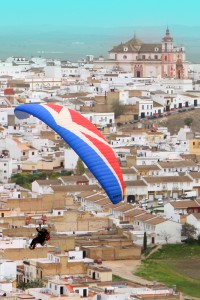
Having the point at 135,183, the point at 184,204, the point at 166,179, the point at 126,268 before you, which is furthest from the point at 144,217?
the point at 166,179

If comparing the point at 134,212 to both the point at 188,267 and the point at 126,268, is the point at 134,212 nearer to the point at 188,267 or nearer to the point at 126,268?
the point at 188,267

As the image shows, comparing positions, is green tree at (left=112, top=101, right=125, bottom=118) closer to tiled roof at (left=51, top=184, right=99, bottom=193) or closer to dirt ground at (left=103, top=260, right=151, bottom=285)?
tiled roof at (left=51, top=184, right=99, bottom=193)

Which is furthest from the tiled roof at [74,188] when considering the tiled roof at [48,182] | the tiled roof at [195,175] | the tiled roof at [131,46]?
the tiled roof at [131,46]

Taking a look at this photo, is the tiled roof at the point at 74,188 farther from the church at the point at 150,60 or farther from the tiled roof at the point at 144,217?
the church at the point at 150,60

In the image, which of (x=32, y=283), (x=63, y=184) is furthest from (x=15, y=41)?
(x=32, y=283)

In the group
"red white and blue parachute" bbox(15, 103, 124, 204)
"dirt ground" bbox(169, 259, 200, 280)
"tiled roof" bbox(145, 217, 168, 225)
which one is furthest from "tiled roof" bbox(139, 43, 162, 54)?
"red white and blue parachute" bbox(15, 103, 124, 204)
